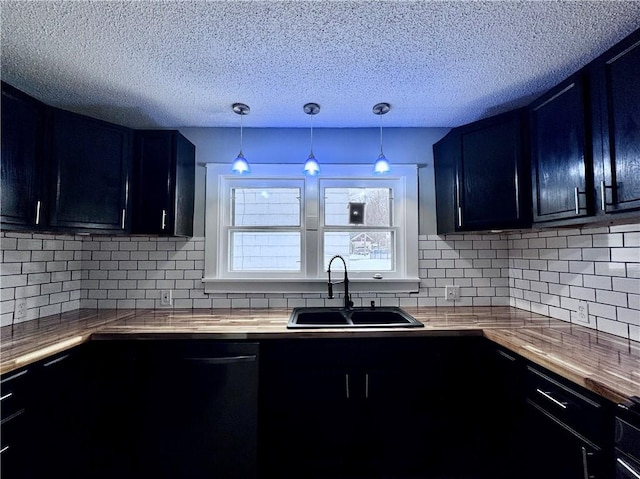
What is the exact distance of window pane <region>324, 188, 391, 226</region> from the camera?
94.5 inches

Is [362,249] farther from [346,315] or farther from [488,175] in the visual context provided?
[488,175]

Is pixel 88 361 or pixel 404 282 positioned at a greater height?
pixel 404 282

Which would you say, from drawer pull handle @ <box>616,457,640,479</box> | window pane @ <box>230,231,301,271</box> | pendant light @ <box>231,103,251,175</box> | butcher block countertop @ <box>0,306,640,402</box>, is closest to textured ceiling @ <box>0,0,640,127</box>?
pendant light @ <box>231,103,251,175</box>

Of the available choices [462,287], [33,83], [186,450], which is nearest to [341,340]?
[186,450]

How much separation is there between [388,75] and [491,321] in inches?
60.7

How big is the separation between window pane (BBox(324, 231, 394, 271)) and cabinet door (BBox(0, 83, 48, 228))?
1755mm

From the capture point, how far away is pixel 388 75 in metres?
1.64

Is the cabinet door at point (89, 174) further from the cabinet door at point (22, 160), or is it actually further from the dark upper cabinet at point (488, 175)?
the dark upper cabinet at point (488, 175)

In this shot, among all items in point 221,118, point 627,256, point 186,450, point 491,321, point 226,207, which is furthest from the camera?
point 226,207

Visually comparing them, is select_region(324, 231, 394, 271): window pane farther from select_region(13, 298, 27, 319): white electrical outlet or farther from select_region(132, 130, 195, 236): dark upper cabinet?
select_region(13, 298, 27, 319): white electrical outlet

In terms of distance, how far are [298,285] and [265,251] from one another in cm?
38

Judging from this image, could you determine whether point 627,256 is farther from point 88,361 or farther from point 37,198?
point 37,198

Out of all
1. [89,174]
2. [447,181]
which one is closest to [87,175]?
[89,174]

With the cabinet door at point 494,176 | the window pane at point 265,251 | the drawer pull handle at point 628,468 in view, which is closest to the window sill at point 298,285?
the window pane at point 265,251
